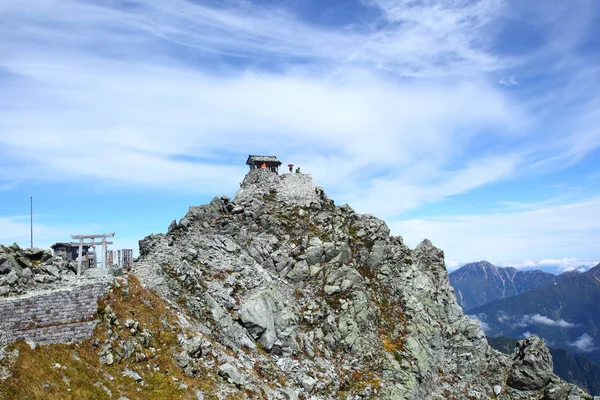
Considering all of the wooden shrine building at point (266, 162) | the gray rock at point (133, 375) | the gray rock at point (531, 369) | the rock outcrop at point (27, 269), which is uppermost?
the wooden shrine building at point (266, 162)

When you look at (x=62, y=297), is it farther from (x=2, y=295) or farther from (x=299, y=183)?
(x=299, y=183)

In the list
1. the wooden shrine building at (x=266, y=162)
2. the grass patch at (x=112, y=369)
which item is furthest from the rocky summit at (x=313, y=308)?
the wooden shrine building at (x=266, y=162)

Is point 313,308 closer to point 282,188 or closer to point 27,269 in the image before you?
point 282,188

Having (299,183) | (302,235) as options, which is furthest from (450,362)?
(299,183)

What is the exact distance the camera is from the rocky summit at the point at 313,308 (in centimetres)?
3938

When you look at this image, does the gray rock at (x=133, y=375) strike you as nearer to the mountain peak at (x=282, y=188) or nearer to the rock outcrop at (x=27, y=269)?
the rock outcrop at (x=27, y=269)

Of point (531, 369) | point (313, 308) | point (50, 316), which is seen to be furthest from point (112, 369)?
point (531, 369)

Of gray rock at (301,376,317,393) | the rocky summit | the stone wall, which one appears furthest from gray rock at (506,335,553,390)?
the stone wall

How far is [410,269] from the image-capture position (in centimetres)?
5847

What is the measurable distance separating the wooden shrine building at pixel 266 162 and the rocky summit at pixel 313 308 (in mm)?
5477

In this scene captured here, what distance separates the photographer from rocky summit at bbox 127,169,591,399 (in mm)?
39375

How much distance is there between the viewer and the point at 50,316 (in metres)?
29.5

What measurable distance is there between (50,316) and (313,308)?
2773 cm

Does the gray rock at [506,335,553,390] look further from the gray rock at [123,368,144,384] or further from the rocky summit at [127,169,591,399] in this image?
the gray rock at [123,368,144,384]
